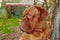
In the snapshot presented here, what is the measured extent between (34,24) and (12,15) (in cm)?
22

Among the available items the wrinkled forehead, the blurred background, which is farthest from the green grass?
the wrinkled forehead

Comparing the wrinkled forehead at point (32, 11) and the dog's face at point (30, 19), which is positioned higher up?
the wrinkled forehead at point (32, 11)

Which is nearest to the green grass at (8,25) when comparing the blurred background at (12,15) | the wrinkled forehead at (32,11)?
the blurred background at (12,15)

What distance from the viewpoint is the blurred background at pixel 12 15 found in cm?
157

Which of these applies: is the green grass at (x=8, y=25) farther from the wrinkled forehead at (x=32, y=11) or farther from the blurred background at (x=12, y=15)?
the wrinkled forehead at (x=32, y=11)

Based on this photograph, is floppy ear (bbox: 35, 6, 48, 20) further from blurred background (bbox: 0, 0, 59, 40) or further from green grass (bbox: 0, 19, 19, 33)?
green grass (bbox: 0, 19, 19, 33)

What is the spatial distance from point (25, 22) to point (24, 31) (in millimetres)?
85

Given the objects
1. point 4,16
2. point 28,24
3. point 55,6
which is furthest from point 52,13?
point 4,16

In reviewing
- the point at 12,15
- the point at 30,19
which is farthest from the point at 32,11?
the point at 12,15

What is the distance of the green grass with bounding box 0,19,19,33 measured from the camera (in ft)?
5.14

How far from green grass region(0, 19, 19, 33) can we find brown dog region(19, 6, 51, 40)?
0.21 feet

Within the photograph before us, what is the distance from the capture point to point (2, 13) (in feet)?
5.18

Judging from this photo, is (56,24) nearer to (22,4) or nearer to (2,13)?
(22,4)

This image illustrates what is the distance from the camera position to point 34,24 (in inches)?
61.9
